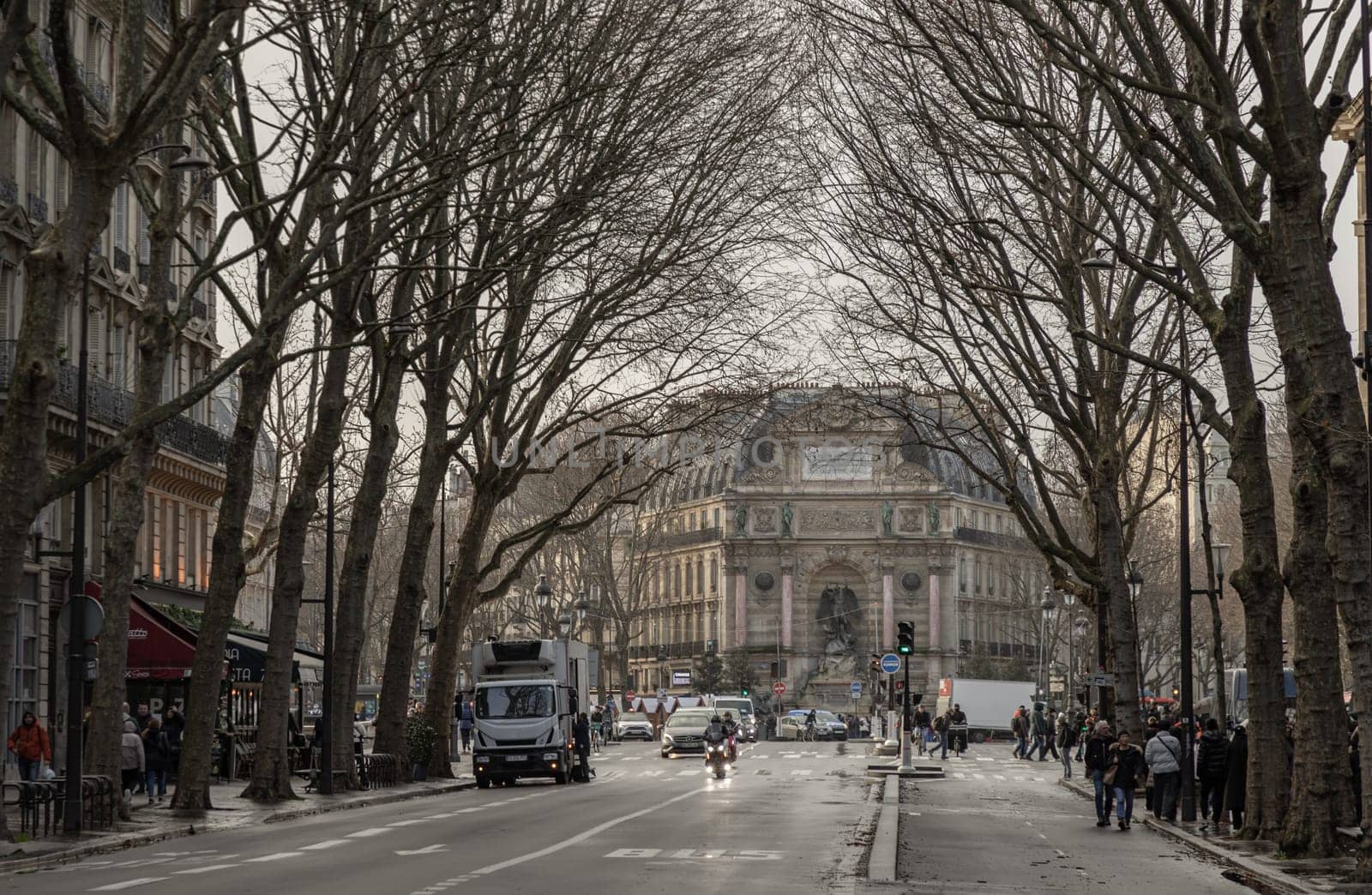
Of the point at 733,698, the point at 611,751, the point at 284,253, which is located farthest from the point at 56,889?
the point at 733,698

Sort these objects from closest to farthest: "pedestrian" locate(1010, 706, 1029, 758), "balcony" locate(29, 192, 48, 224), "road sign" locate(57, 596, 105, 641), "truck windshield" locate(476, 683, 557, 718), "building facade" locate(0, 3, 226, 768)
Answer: "road sign" locate(57, 596, 105, 641)
"building facade" locate(0, 3, 226, 768)
"balcony" locate(29, 192, 48, 224)
"truck windshield" locate(476, 683, 557, 718)
"pedestrian" locate(1010, 706, 1029, 758)

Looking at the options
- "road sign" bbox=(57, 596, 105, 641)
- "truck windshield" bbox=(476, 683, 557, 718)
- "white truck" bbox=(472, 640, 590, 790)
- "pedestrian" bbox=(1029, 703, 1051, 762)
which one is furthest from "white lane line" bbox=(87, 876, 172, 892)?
"pedestrian" bbox=(1029, 703, 1051, 762)

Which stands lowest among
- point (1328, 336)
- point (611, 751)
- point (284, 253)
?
point (611, 751)

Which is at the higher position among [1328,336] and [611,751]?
[1328,336]

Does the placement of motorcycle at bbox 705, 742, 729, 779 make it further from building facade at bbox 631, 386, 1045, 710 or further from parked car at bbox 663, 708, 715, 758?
building facade at bbox 631, 386, 1045, 710

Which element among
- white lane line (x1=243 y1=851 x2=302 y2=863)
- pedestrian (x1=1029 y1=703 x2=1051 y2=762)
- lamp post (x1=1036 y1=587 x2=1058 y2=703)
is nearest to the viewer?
white lane line (x1=243 y1=851 x2=302 y2=863)

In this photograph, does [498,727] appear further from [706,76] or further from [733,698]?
[733,698]

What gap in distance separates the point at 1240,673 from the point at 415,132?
1936 inches

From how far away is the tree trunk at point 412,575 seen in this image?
39938 mm

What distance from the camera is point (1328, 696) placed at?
21.4m

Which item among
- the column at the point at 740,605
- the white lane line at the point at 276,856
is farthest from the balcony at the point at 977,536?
the white lane line at the point at 276,856

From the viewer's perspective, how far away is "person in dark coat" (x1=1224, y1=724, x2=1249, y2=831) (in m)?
27.2

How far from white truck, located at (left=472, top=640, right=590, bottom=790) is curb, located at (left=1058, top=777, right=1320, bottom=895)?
49.4 ft

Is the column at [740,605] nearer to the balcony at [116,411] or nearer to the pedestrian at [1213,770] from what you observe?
the balcony at [116,411]
